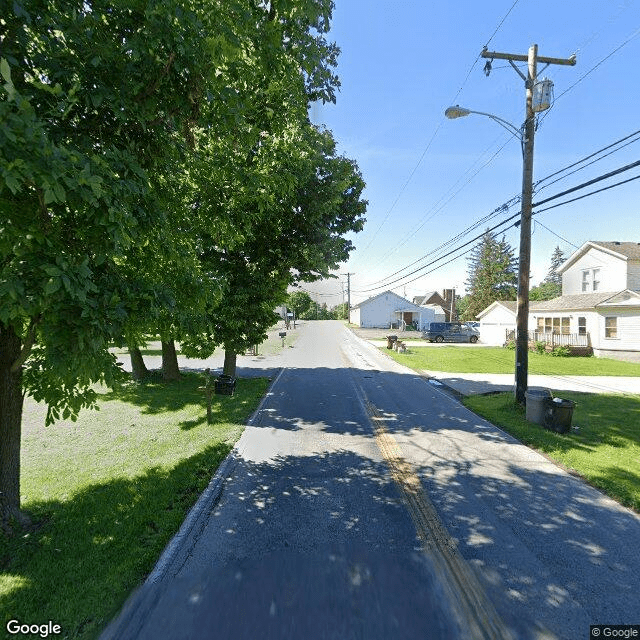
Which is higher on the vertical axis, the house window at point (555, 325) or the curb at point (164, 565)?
the house window at point (555, 325)

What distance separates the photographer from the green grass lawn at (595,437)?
6.00 metres

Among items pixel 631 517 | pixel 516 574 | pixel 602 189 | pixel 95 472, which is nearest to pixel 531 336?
pixel 602 189

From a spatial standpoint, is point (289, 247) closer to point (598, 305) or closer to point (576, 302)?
point (598, 305)

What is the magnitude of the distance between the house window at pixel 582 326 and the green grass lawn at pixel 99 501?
957 inches

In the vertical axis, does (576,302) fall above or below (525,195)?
below

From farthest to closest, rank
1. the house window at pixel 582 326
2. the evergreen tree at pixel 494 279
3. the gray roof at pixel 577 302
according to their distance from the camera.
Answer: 1. the evergreen tree at pixel 494 279
2. the house window at pixel 582 326
3. the gray roof at pixel 577 302

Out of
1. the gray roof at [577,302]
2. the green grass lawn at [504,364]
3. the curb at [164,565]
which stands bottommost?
the curb at [164,565]

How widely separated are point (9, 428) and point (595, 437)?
11102 mm

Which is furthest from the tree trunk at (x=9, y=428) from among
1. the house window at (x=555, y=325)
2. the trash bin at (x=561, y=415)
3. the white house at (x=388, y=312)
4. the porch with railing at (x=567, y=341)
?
the white house at (x=388, y=312)

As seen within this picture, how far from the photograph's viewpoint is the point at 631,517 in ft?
16.2

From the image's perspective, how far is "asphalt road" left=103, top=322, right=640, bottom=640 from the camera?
322cm

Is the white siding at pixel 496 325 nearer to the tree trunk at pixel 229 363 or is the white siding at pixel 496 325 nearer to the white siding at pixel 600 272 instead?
the white siding at pixel 600 272

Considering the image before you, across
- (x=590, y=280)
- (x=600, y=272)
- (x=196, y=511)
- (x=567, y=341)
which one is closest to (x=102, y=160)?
(x=196, y=511)

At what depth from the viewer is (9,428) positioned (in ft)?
14.9
